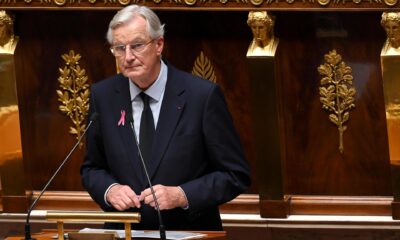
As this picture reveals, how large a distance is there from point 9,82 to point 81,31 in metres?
0.32

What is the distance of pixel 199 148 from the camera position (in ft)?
10.4

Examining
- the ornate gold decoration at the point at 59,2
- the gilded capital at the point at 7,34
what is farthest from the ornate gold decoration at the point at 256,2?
the gilded capital at the point at 7,34

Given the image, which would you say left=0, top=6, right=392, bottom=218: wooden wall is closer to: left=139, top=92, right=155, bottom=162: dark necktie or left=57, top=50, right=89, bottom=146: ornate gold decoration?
left=57, top=50, right=89, bottom=146: ornate gold decoration

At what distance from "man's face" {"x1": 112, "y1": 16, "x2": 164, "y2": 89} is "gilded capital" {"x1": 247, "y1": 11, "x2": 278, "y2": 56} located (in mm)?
1050

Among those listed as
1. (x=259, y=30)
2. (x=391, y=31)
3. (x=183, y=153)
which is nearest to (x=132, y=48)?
(x=183, y=153)

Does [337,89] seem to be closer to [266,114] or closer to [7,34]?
[266,114]

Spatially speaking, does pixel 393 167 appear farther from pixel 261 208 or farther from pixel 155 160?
pixel 155 160

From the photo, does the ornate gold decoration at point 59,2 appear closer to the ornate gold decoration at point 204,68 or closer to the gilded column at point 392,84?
the ornate gold decoration at point 204,68

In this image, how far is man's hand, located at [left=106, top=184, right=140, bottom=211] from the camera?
301cm

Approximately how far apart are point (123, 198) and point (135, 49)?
383mm

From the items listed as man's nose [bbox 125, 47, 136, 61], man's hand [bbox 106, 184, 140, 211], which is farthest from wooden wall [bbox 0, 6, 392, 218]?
man's hand [bbox 106, 184, 140, 211]

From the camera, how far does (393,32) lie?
13.2 ft

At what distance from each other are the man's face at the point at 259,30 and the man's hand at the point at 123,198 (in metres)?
1.23

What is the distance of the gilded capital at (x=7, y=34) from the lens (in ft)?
14.4
